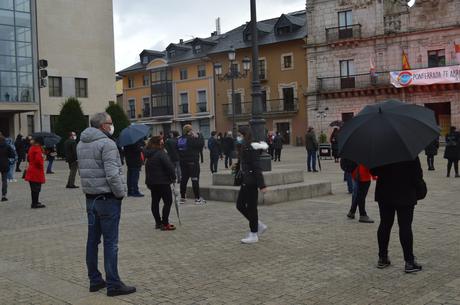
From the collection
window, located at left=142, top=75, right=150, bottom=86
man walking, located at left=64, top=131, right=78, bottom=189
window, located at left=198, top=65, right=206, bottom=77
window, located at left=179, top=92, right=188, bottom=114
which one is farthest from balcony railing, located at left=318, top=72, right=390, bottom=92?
man walking, located at left=64, top=131, right=78, bottom=189

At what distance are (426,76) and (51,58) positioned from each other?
96.9ft

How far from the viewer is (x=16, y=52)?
41.1 m

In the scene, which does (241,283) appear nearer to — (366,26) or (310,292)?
(310,292)

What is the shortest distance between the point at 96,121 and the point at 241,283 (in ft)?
7.42

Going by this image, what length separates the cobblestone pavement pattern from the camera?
5.24 meters

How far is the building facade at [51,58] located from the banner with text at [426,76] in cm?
2454

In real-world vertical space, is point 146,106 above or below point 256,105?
above

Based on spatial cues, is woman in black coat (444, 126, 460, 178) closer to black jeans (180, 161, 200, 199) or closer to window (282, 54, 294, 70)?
black jeans (180, 161, 200, 199)

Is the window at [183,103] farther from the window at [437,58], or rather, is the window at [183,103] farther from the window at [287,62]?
the window at [437,58]

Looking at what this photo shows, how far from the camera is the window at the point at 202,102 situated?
184 ft

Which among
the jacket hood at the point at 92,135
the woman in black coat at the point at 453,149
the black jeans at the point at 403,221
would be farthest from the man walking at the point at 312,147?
the jacket hood at the point at 92,135

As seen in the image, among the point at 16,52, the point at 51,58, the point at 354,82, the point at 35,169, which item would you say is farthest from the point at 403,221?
the point at 51,58

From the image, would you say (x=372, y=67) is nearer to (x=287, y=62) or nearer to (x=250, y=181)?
(x=287, y=62)

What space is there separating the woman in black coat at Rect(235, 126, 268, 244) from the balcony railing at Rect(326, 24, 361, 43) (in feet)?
122
